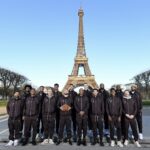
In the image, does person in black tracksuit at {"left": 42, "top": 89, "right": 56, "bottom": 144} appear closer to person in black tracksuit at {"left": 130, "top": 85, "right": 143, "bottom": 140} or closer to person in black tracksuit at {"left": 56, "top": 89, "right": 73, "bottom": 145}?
person in black tracksuit at {"left": 56, "top": 89, "right": 73, "bottom": 145}

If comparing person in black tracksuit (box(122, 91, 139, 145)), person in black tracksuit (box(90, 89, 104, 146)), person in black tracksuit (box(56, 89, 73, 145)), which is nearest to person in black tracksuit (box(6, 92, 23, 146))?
person in black tracksuit (box(56, 89, 73, 145))

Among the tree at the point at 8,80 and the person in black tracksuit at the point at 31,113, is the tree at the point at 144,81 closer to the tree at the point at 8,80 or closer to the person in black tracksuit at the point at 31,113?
the tree at the point at 8,80

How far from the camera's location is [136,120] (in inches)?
508

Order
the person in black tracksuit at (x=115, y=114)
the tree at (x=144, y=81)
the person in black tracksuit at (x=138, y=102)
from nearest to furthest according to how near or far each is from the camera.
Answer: the person in black tracksuit at (x=115, y=114)
the person in black tracksuit at (x=138, y=102)
the tree at (x=144, y=81)

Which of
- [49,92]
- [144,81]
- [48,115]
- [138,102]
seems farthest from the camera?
[144,81]

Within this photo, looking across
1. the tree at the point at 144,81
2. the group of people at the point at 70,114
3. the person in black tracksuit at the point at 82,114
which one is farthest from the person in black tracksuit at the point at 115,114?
the tree at the point at 144,81

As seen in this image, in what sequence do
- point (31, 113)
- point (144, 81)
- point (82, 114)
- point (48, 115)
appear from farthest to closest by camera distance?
point (144, 81) < point (48, 115) < point (31, 113) < point (82, 114)

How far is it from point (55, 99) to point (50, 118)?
682mm

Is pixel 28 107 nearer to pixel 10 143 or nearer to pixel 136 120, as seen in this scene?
pixel 10 143

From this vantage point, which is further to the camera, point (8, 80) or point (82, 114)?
point (8, 80)

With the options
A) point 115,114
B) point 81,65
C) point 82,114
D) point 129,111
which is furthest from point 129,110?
point 81,65

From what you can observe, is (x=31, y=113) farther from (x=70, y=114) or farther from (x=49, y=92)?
(x=70, y=114)

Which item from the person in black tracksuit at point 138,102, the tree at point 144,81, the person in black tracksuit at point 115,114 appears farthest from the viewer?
the tree at point 144,81

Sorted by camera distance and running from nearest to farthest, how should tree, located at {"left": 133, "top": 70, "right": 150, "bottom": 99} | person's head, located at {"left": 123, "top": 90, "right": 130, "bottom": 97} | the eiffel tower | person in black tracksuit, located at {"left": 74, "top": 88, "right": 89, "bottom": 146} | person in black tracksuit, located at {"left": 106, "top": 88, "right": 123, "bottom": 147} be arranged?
person in black tracksuit, located at {"left": 106, "top": 88, "right": 123, "bottom": 147}, person in black tracksuit, located at {"left": 74, "top": 88, "right": 89, "bottom": 146}, person's head, located at {"left": 123, "top": 90, "right": 130, "bottom": 97}, tree, located at {"left": 133, "top": 70, "right": 150, "bottom": 99}, the eiffel tower
